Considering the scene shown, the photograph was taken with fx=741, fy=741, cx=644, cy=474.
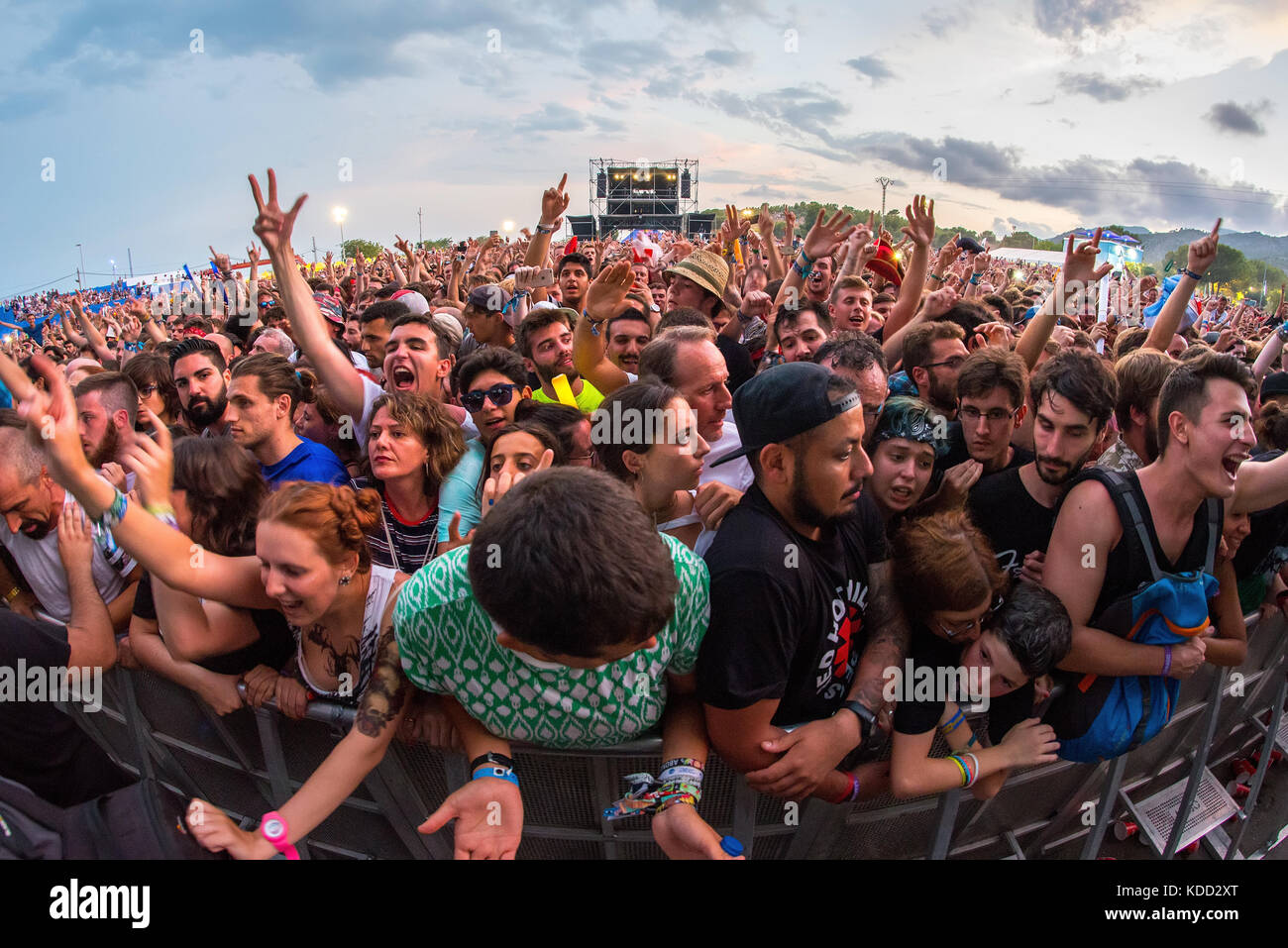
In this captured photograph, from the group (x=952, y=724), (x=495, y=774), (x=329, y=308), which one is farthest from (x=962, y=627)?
(x=329, y=308)

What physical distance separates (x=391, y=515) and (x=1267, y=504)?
3.45 meters

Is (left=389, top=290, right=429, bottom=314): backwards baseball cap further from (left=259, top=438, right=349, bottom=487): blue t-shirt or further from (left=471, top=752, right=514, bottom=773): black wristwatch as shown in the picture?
(left=471, top=752, right=514, bottom=773): black wristwatch

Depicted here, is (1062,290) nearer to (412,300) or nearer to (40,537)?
(412,300)

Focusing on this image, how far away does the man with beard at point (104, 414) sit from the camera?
3.71 meters

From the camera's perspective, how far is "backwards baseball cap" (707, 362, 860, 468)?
218 cm

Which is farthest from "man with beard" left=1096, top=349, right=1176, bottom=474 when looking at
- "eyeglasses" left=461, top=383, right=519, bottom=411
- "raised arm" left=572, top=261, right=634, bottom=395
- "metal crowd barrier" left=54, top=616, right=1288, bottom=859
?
"eyeglasses" left=461, top=383, right=519, bottom=411

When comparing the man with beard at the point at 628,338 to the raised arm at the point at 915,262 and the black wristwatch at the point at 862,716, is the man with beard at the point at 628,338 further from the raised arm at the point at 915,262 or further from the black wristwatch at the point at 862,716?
the black wristwatch at the point at 862,716

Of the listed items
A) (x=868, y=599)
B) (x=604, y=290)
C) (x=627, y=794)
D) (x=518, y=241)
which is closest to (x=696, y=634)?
(x=627, y=794)

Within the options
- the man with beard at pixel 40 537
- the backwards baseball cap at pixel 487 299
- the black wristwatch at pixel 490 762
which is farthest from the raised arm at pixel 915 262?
the man with beard at pixel 40 537

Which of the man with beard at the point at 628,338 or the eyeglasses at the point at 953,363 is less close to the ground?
the man with beard at the point at 628,338

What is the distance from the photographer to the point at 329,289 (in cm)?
1015

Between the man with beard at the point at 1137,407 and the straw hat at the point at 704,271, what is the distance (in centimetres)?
319

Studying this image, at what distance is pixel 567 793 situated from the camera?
227 cm

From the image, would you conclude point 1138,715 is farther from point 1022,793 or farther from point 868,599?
point 868,599
